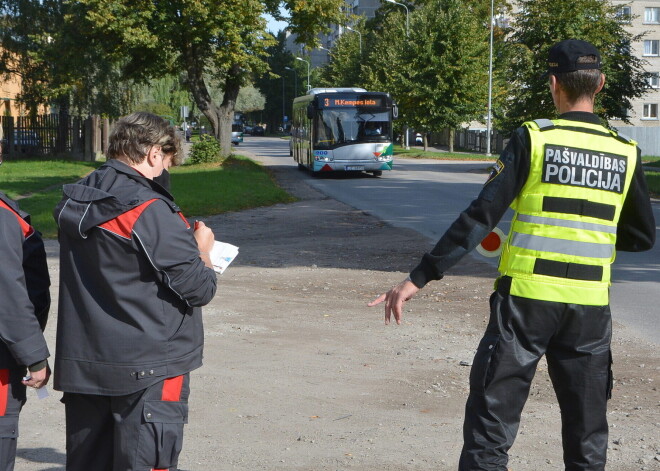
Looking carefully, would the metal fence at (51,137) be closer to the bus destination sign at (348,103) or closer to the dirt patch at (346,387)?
the bus destination sign at (348,103)

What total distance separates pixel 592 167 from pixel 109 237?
5.80 ft

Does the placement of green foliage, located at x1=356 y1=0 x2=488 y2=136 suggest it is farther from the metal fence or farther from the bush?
the metal fence

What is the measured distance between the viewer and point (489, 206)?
348cm

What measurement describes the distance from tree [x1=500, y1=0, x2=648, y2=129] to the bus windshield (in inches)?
241

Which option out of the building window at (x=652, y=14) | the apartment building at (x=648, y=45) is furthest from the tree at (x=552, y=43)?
the building window at (x=652, y=14)

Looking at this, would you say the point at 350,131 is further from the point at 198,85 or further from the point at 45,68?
the point at 45,68

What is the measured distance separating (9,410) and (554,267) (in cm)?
206

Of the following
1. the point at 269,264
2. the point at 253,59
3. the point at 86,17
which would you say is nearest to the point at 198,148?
the point at 253,59

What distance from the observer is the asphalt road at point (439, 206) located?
31.1ft

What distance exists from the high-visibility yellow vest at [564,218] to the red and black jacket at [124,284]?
1.17 metres

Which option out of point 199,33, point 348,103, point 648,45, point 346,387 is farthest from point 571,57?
point 648,45

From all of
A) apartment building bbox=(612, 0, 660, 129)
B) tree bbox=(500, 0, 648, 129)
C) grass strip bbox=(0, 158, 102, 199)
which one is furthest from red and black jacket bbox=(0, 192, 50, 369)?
apartment building bbox=(612, 0, 660, 129)

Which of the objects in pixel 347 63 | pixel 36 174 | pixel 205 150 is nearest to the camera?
pixel 36 174

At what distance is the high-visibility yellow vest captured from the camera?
3.46 metres
